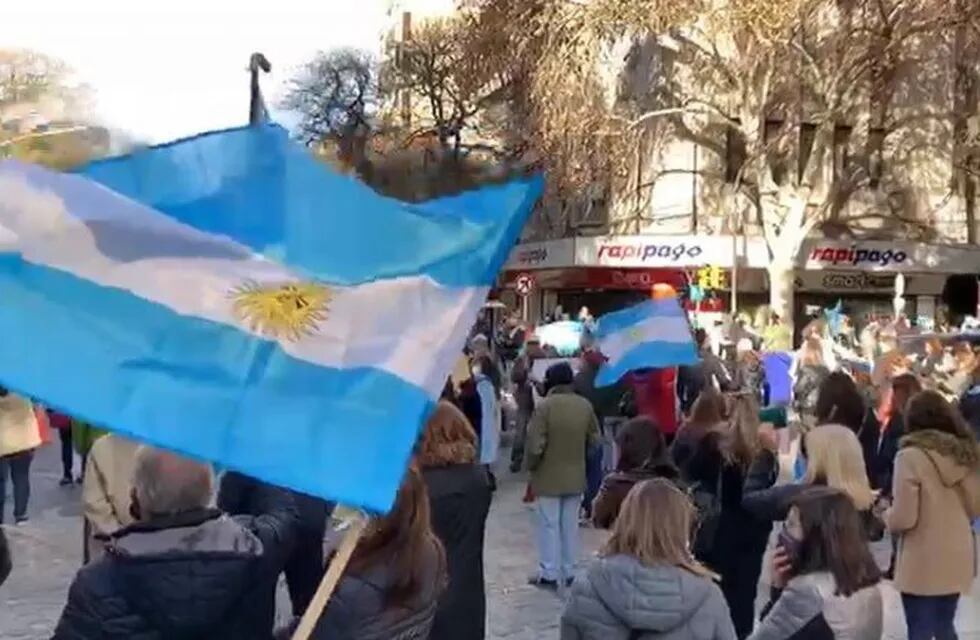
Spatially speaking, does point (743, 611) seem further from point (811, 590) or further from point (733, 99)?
point (733, 99)

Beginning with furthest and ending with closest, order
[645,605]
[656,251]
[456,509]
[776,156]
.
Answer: [656,251], [776,156], [456,509], [645,605]

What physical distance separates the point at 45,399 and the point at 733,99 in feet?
121

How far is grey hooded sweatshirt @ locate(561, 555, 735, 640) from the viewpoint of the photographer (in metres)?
4.41

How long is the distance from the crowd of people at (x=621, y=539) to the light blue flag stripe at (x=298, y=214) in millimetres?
645

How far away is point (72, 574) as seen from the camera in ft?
34.2

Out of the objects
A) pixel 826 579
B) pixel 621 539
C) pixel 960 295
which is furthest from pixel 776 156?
pixel 621 539

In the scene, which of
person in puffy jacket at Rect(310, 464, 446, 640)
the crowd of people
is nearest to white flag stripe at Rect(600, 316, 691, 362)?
the crowd of people

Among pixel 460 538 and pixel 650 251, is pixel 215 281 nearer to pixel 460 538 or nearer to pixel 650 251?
pixel 460 538

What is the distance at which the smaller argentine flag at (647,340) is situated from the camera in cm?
1155

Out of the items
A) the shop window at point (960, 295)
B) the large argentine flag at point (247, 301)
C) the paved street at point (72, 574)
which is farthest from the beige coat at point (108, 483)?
the shop window at point (960, 295)

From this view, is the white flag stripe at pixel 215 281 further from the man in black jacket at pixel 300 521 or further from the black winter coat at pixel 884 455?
the black winter coat at pixel 884 455

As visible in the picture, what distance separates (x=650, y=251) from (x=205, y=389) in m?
39.9

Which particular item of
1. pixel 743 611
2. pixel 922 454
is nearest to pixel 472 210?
pixel 922 454

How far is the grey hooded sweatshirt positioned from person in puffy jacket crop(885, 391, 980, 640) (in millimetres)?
2494
